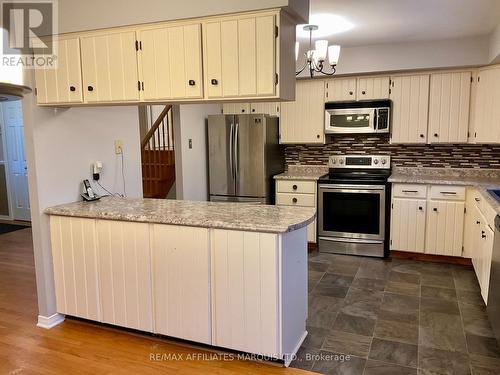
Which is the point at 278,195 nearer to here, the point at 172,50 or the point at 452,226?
the point at 452,226

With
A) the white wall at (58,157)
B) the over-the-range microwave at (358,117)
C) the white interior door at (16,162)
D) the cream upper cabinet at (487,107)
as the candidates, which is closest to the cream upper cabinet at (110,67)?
the white wall at (58,157)

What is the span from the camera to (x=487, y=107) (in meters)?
4.06

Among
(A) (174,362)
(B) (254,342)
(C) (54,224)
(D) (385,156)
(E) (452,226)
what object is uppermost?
(D) (385,156)

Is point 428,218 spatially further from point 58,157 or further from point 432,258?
point 58,157

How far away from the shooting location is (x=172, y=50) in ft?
7.79

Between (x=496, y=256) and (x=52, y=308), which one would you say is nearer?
(x=496, y=256)

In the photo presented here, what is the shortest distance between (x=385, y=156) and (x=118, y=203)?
3.29m

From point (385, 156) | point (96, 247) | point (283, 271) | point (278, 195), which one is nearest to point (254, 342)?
point (283, 271)

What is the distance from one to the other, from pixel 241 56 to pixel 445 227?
3.15 metres

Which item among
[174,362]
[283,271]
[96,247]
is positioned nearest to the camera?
[283,271]

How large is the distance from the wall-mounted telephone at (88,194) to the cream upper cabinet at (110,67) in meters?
0.74

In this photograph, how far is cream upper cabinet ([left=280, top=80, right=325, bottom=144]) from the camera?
4.86m

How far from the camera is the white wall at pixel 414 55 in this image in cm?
399

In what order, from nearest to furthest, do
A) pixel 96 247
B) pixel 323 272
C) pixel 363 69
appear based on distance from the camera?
pixel 96 247, pixel 323 272, pixel 363 69
